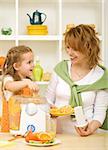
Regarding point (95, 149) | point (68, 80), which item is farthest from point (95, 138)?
point (68, 80)

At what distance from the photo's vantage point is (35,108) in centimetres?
169

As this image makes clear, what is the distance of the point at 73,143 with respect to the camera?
162 centimetres

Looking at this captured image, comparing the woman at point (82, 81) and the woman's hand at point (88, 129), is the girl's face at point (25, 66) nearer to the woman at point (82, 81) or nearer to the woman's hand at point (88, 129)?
the woman at point (82, 81)

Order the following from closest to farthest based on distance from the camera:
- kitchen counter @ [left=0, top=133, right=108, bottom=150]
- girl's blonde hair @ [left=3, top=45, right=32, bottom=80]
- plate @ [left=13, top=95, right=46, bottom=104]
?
kitchen counter @ [left=0, top=133, right=108, bottom=150], plate @ [left=13, top=95, right=46, bottom=104], girl's blonde hair @ [left=3, top=45, right=32, bottom=80]

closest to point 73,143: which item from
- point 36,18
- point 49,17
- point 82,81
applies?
point 82,81

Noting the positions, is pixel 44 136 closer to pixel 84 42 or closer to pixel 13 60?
pixel 84 42

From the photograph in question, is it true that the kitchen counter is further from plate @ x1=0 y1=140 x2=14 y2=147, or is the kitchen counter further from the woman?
the woman

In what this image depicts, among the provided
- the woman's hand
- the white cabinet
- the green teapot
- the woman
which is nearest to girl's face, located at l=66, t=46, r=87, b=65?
the woman

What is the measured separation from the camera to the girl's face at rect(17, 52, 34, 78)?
220cm

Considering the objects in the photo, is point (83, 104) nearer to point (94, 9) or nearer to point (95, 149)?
point (95, 149)

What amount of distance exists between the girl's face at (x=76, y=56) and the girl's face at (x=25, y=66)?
28 cm

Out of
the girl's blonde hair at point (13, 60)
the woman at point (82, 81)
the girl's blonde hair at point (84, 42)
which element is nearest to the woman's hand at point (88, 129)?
the woman at point (82, 81)

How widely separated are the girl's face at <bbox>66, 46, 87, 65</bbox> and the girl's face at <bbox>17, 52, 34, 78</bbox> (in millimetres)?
278

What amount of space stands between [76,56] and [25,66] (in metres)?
0.34
